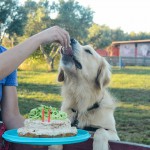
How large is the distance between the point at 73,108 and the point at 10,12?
25.3m

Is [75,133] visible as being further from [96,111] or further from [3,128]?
[96,111]

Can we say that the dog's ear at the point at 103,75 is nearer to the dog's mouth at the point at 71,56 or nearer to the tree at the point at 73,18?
the dog's mouth at the point at 71,56

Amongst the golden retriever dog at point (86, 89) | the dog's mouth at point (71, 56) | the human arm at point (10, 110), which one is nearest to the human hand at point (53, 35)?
the human arm at point (10, 110)

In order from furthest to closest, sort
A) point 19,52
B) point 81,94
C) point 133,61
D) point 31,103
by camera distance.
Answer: point 133,61 → point 31,103 → point 81,94 → point 19,52

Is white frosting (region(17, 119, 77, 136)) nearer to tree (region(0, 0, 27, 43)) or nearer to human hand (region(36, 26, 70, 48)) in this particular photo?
human hand (region(36, 26, 70, 48))

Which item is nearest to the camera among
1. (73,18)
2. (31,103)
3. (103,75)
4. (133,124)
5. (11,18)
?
(103,75)

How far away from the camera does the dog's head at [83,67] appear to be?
13.2ft

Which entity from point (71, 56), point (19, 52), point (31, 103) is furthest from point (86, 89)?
point (31, 103)

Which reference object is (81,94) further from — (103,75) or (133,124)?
(133,124)

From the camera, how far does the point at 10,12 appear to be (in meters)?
28.2

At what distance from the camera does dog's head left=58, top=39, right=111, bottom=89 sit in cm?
A: 404

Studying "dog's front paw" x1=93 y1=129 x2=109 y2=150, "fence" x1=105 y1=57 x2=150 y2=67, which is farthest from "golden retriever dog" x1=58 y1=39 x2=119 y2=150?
"fence" x1=105 y1=57 x2=150 y2=67

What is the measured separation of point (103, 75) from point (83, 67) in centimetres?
25

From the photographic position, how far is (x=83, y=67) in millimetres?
4215
